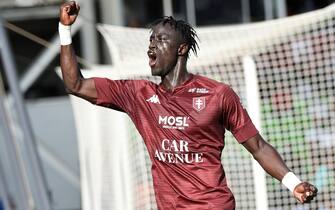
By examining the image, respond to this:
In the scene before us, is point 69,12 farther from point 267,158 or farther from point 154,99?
point 267,158

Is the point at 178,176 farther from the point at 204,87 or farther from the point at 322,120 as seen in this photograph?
the point at 322,120

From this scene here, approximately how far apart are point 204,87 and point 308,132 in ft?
11.0

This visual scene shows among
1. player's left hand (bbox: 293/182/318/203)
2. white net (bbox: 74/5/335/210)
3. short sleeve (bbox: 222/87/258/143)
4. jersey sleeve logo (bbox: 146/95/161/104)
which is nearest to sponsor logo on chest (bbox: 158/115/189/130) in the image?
jersey sleeve logo (bbox: 146/95/161/104)

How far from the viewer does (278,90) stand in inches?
355

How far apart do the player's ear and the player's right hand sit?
0.65 meters

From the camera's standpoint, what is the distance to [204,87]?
18.8 ft

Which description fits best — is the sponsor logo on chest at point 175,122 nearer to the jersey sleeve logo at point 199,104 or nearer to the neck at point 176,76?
the jersey sleeve logo at point 199,104

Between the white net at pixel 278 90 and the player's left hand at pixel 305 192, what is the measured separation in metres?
3.27

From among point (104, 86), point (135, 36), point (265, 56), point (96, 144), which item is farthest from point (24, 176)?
point (104, 86)

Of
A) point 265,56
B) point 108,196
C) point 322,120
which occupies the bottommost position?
point 108,196

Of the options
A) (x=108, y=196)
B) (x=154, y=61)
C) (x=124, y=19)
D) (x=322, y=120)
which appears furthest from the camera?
(x=124, y=19)

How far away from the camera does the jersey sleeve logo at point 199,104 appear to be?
18.5 feet

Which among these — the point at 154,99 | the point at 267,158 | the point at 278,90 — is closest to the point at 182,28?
the point at 154,99

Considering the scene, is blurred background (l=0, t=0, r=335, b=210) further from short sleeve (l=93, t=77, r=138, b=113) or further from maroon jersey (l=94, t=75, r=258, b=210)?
maroon jersey (l=94, t=75, r=258, b=210)
